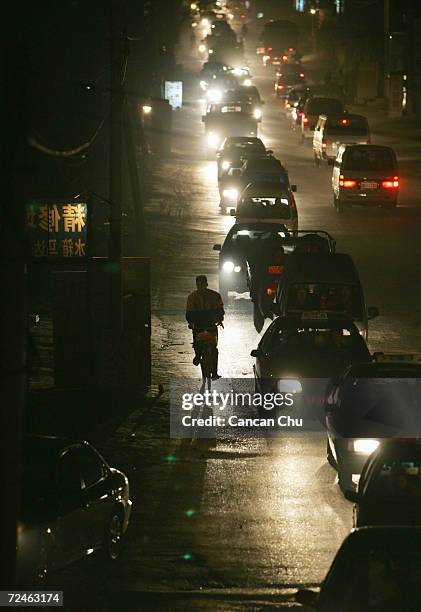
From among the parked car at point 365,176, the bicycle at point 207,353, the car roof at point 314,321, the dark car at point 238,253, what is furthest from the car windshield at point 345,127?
the car roof at point 314,321

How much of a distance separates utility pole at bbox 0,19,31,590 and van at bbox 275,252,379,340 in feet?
50.5

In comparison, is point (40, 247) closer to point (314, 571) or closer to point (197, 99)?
point (314, 571)

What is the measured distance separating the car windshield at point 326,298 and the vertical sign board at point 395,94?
55.0 m

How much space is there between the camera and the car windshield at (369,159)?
43.7m

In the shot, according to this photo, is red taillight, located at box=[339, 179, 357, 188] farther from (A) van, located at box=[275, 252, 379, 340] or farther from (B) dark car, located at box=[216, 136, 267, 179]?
(A) van, located at box=[275, 252, 379, 340]

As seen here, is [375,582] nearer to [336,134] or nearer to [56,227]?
[56,227]

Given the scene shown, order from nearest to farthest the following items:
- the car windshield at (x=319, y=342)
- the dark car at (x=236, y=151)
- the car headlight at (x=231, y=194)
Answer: the car windshield at (x=319, y=342), the car headlight at (x=231, y=194), the dark car at (x=236, y=151)

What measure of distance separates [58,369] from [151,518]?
7.48m

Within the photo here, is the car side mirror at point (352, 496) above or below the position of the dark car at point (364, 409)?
above

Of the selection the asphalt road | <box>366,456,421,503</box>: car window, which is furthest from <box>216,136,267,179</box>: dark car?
<box>366,456,421,503</box>: car window

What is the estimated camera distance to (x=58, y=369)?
22609 millimetres

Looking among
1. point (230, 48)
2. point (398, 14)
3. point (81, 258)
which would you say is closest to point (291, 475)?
point (81, 258)

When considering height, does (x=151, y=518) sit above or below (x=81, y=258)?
below

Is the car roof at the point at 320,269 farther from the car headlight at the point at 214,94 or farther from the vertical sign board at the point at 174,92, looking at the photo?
the vertical sign board at the point at 174,92
